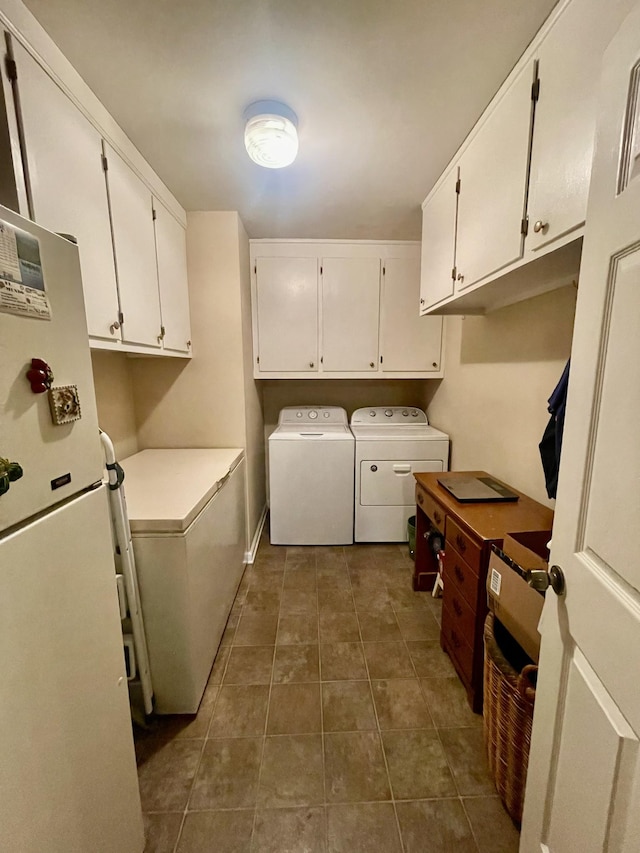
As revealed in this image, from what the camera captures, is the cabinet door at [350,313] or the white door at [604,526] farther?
the cabinet door at [350,313]

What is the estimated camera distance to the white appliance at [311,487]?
258 centimetres

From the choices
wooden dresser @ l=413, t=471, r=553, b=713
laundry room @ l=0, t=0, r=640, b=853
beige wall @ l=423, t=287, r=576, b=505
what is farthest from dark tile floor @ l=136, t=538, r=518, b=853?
beige wall @ l=423, t=287, r=576, b=505

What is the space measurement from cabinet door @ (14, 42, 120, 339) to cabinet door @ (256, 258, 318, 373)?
140 cm

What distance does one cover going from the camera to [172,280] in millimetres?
1963

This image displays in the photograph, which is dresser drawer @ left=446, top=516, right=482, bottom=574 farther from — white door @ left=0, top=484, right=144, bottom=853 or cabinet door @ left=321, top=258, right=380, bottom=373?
cabinet door @ left=321, top=258, right=380, bottom=373

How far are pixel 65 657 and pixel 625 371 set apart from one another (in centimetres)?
115

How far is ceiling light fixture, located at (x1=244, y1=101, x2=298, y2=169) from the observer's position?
4.10 feet

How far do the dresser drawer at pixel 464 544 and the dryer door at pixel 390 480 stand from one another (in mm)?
1027

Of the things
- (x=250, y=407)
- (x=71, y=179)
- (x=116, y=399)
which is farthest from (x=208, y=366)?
(x=71, y=179)

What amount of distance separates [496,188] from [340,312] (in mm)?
1539

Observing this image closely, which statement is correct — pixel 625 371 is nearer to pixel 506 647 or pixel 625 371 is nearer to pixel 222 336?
pixel 506 647

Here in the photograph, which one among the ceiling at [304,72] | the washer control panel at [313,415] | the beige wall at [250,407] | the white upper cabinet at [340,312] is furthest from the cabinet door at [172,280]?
the washer control panel at [313,415]

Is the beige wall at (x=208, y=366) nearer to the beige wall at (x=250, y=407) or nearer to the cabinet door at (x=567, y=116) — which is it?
the beige wall at (x=250, y=407)

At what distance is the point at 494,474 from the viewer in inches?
A: 77.1
